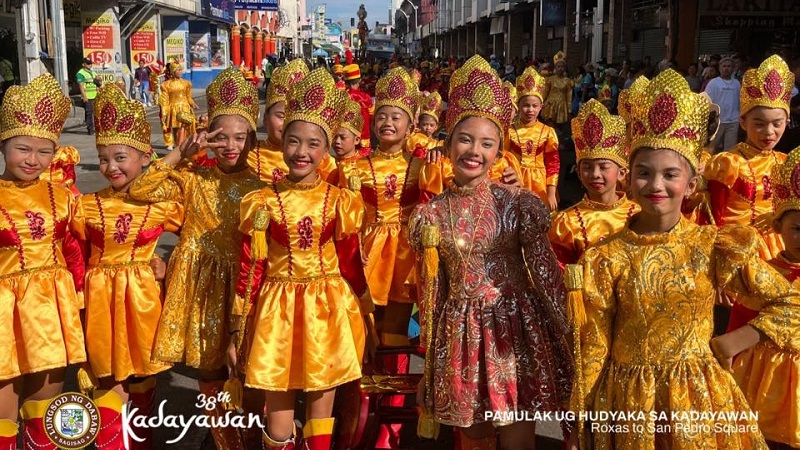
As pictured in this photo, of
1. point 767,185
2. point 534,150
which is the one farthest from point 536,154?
point 767,185

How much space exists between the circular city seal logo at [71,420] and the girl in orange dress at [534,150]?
4.60m

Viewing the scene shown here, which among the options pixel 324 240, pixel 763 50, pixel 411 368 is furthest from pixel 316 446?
pixel 763 50

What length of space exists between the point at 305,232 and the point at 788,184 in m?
2.19

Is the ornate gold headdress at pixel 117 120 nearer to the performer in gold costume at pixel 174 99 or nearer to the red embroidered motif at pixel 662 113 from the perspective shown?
the red embroidered motif at pixel 662 113

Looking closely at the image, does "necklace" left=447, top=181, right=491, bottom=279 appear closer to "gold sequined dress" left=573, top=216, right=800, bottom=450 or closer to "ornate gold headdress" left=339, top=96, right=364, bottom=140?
"gold sequined dress" left=573, top=216, right=800, bottom=450

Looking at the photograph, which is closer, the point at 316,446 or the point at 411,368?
the point at 316,446

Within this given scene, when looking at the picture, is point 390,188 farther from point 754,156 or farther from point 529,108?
point 529,108

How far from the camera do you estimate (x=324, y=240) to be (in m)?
3.70

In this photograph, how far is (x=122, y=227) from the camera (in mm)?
3893

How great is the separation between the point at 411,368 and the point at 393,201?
1515mm

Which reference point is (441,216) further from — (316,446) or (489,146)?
(316,446)

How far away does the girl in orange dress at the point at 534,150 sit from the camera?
7264 mm

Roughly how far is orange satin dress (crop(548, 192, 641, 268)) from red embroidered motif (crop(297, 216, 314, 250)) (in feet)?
3.87

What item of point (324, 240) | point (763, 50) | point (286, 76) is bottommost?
point (324, 240)
